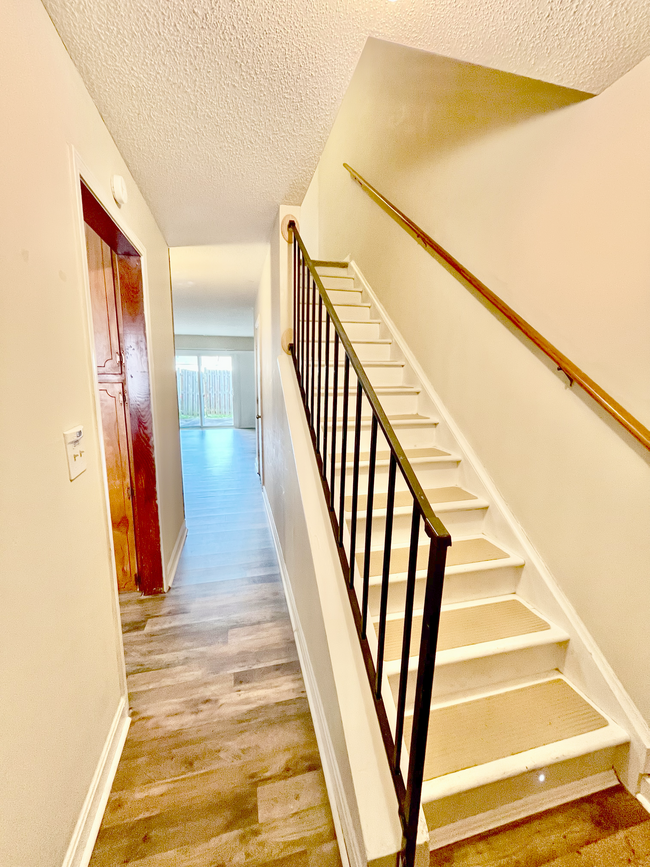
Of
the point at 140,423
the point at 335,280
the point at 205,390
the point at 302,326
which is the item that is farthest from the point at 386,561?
the point at 205,390

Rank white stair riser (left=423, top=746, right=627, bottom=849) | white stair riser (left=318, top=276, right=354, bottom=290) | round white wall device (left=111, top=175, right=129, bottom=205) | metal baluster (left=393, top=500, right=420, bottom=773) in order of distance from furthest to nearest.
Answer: white stair riser (left=318, top=276, right=354, bottom=290) → round white wall device (left=111, top=175, right=129, bottom=205) → white stair riser (left=423, top=746, right=627, bottom=849) → metal baluster (left=393, top=500, right=420, bottom=773)

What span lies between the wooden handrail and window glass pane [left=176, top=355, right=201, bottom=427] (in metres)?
8.54

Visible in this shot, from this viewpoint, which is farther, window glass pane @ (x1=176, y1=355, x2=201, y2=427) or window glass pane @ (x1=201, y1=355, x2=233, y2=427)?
window glass pane @ (x1=201, y1=355, x2=233, y2=427)

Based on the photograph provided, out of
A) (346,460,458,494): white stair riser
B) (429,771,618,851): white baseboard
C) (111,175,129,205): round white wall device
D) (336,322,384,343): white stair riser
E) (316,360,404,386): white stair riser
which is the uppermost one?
(111,175,129,205): round white wall device

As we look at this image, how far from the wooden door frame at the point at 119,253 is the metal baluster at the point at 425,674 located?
3.81 feet

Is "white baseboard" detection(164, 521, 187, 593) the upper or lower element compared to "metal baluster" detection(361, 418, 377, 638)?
lower

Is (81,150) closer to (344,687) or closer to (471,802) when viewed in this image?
(344,687)

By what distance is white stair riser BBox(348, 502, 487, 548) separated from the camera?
156 centimetres

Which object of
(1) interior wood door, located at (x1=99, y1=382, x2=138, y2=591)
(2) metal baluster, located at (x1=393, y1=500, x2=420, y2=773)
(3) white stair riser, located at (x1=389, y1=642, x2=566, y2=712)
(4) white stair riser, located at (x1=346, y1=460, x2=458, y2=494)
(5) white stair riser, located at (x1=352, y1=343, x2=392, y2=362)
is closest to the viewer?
(2) metal baluster, located at (x1=393, y1=500, x2=420, y2=773)

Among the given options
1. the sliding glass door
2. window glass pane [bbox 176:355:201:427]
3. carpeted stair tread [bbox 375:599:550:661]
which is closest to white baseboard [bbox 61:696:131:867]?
carpeted stair tread [bbox 375:599:550:661]

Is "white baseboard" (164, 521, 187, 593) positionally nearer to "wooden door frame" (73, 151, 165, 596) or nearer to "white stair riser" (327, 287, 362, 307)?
"wooden door frame" (73, 151, 165, 596)

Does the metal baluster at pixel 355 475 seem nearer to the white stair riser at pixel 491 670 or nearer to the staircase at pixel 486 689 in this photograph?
the staircase at pixel 486 689

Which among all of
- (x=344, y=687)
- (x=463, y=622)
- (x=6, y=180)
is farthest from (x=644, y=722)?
(x=6, y=180)

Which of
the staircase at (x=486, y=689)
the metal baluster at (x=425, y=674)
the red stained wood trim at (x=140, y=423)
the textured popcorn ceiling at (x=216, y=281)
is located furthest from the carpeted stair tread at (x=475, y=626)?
the textured popcorn ceiling at (x=216, y=281)
